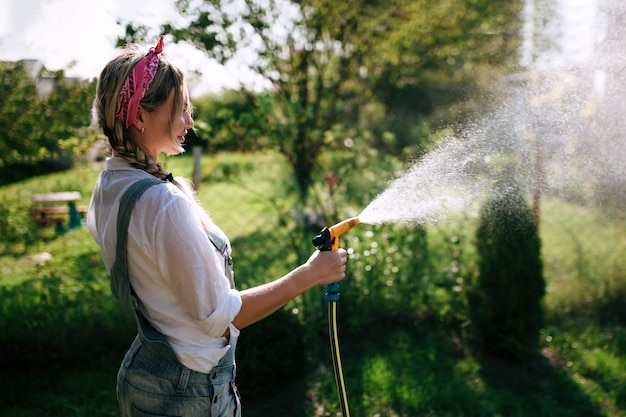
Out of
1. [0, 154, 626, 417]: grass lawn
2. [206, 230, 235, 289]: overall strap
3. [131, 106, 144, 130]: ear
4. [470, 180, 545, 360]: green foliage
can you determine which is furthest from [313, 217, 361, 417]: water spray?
[470, 180, 545, 360]: green foliage

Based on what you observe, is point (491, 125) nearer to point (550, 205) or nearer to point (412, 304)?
point (412, 304)

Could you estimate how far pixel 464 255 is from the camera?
14.9 feet

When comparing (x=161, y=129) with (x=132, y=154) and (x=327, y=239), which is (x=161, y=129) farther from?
(x=327, y=239)

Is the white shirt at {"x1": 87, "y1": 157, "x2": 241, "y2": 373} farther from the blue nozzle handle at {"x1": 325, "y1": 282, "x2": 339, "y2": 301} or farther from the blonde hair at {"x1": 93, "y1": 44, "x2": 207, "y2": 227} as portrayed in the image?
the blue nozzle handle at {"x1": 325, "y1": 282, "x2": 339, "y2": 301}

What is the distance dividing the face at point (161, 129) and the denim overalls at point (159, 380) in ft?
1.08

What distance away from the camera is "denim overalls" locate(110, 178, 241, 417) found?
1.65 metres

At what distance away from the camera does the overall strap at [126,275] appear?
1.53 meters

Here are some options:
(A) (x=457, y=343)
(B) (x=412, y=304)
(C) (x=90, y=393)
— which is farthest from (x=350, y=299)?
(C) (x=90, y=393)

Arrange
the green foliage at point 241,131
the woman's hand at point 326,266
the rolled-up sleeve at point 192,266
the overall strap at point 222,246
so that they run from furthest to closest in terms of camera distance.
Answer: the green foliage at point 241,131, the woman's hand at point 326,266, the overall strap at point 222,246, the rolled-up sleeve at point 192,266

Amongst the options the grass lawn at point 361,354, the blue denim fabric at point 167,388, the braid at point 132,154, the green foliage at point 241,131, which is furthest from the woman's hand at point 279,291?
the green foliage at point 241,131

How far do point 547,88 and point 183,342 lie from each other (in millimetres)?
3502

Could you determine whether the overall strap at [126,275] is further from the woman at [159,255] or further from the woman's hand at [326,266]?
the woman's hand at [326,266]

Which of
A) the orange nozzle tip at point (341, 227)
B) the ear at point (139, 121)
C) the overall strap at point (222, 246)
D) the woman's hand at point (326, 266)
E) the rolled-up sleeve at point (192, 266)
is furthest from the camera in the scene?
the orange nozzle tip at point (341, 227)

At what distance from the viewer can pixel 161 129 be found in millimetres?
1662
